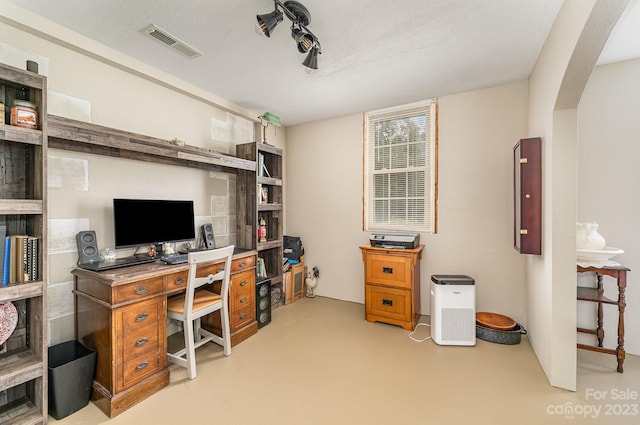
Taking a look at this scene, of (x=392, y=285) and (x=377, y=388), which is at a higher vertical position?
(x=392, y=285)

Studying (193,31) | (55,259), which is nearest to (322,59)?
(193,31)

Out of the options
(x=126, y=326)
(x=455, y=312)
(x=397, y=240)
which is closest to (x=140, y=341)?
(x=126, y=326)

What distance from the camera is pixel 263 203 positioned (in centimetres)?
354

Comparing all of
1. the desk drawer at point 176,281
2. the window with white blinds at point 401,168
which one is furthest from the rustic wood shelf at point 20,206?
the window with white blinds at point 401,168

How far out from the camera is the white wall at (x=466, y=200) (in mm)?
2955

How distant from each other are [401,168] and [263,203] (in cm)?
187

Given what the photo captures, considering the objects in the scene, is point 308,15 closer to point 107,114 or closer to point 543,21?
point 543,21

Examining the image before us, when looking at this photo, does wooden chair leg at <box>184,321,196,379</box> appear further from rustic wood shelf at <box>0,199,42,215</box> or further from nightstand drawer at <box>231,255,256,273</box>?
rustic wood shelf at <box>0,199,42,215</box>

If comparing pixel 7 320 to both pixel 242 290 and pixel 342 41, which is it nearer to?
pixel 242 290

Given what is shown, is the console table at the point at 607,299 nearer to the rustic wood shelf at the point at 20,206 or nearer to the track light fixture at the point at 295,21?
the track light fixture at the point at 295,21

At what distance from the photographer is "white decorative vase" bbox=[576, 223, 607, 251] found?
2.18 meters

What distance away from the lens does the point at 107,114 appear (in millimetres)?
2324

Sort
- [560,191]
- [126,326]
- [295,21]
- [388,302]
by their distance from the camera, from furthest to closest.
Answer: [388,302] < [560,191] < [126,326] < [295,21]

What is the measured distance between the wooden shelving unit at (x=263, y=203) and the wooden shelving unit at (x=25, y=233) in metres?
1.83
